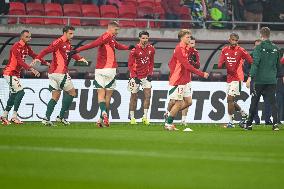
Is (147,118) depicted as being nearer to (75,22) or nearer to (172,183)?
(75,22)

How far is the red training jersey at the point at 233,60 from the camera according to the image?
26.6 metres

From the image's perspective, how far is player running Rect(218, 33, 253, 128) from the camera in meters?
26.5

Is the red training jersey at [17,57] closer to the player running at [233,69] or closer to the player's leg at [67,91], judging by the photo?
the player's leg at [67,91]

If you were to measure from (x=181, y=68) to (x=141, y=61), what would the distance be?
4.47m

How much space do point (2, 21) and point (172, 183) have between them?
26.2 meters

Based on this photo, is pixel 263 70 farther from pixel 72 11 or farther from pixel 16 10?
pixel 72 11

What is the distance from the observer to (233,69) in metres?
26.6

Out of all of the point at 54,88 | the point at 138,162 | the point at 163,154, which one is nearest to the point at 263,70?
the point at 54,88

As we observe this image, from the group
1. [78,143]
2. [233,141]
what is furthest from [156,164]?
[233,141]

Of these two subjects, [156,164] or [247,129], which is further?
[247,129]

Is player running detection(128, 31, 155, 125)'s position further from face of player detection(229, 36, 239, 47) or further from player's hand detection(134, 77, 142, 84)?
face of player detection(229, 36, 239, 47)

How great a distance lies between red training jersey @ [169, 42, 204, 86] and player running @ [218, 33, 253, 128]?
6.60ft

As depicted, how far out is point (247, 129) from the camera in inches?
971

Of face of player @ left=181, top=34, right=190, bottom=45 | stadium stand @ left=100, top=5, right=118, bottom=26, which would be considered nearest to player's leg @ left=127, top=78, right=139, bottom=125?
face of player @ left=181, top=34, right=190, bottom=45
